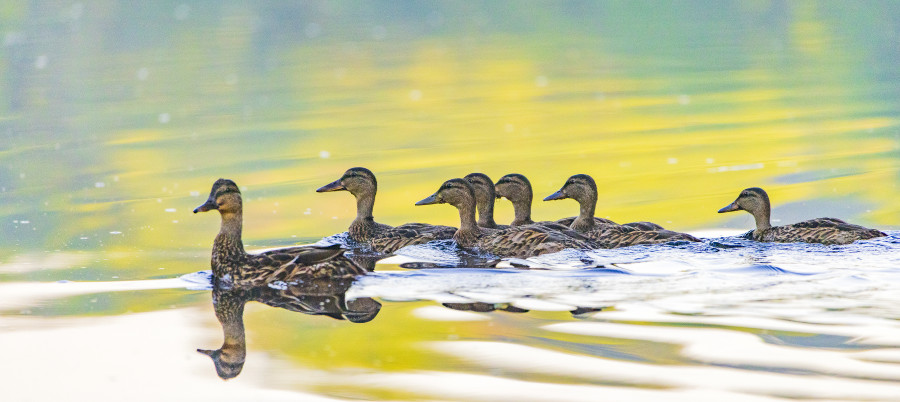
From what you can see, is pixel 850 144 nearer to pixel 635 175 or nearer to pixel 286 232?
pixel 635 175

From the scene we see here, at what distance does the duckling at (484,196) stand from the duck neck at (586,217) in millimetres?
724

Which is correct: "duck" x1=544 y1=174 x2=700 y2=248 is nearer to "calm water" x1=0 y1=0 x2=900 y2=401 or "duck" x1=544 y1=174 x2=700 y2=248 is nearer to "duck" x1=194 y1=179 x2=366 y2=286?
"calm water" x1=0 y1=0 x2=900 y2=401

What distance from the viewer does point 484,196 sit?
12562mm

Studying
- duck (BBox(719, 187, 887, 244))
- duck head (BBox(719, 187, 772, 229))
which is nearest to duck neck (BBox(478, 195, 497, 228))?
duck (BBox(719, 187, 887, 244))

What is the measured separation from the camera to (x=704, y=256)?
1049 cm

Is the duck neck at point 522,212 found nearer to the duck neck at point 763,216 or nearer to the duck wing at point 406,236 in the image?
the duck wing at point 406,236

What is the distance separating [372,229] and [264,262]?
101 inches

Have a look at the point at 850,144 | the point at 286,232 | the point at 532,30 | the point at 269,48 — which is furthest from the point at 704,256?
the point at 532,30

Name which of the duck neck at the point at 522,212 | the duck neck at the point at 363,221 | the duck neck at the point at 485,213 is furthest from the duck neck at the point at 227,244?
the duck neck at the point at 522,212

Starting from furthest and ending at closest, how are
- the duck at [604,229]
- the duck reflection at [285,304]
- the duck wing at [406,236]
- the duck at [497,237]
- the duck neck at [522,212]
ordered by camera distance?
the duck neck at [522,212] < the duck wing at [406,236] < the duck at [604,229] < the duck at [497,237] < the duck reflection at [285,304]

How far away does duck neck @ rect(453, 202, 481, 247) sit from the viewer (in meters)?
11.8

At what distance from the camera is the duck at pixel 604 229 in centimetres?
1114

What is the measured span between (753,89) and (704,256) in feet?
48.7

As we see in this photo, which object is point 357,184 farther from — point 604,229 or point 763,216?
point 763,216
